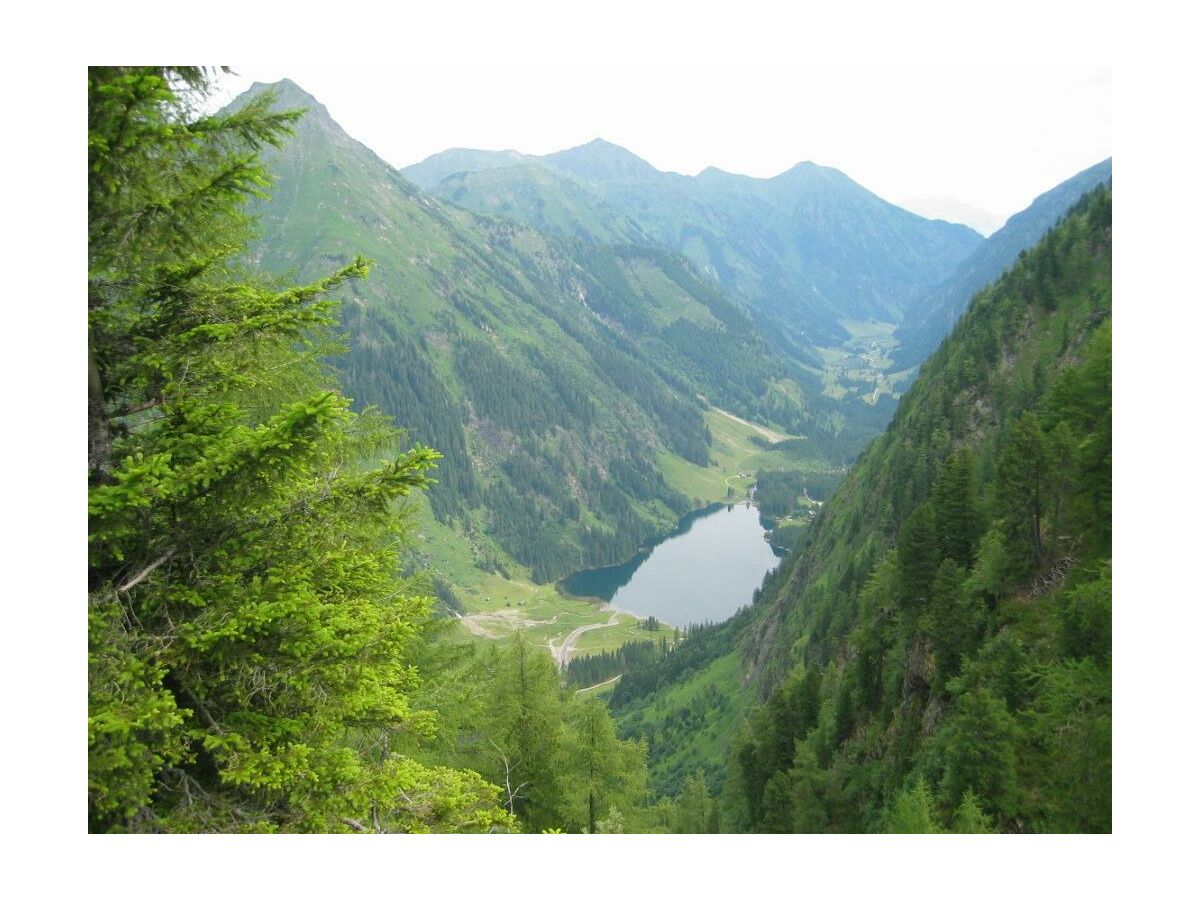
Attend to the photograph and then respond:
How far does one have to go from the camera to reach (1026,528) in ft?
109

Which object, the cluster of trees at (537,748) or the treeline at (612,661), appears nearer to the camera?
the cluster of trees at (537,748)

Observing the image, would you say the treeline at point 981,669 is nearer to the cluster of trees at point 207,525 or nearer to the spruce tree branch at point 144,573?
the cluster of trees at point 207,525

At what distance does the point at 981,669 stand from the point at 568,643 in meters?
159

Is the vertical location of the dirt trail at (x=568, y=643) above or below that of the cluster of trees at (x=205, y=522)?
below

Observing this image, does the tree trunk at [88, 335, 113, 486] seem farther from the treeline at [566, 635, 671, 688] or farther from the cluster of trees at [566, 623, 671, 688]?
the cluster of trees at [566, 623, 671, 688]

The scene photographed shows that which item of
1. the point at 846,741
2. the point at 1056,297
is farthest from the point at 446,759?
the point at 1056,297

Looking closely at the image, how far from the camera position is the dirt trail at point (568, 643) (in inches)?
6683

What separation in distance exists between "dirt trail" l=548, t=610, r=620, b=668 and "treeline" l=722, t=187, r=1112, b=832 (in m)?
106

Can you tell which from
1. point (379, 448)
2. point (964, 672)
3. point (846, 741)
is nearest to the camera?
point (379, 448)

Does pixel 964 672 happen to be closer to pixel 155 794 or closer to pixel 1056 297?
pixel 155 794

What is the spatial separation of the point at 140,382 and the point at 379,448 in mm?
8962

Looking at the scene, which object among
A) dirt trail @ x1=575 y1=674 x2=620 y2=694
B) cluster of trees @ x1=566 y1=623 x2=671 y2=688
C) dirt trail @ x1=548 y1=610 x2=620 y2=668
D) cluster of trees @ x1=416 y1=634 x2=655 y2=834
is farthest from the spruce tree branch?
dirt trail @ x1=548 y1=610 x2=620 y2=668

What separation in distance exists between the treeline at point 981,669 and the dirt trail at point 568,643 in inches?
4160

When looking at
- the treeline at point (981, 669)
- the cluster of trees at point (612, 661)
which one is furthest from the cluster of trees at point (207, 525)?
the cluster of trees at point (612, 661)
